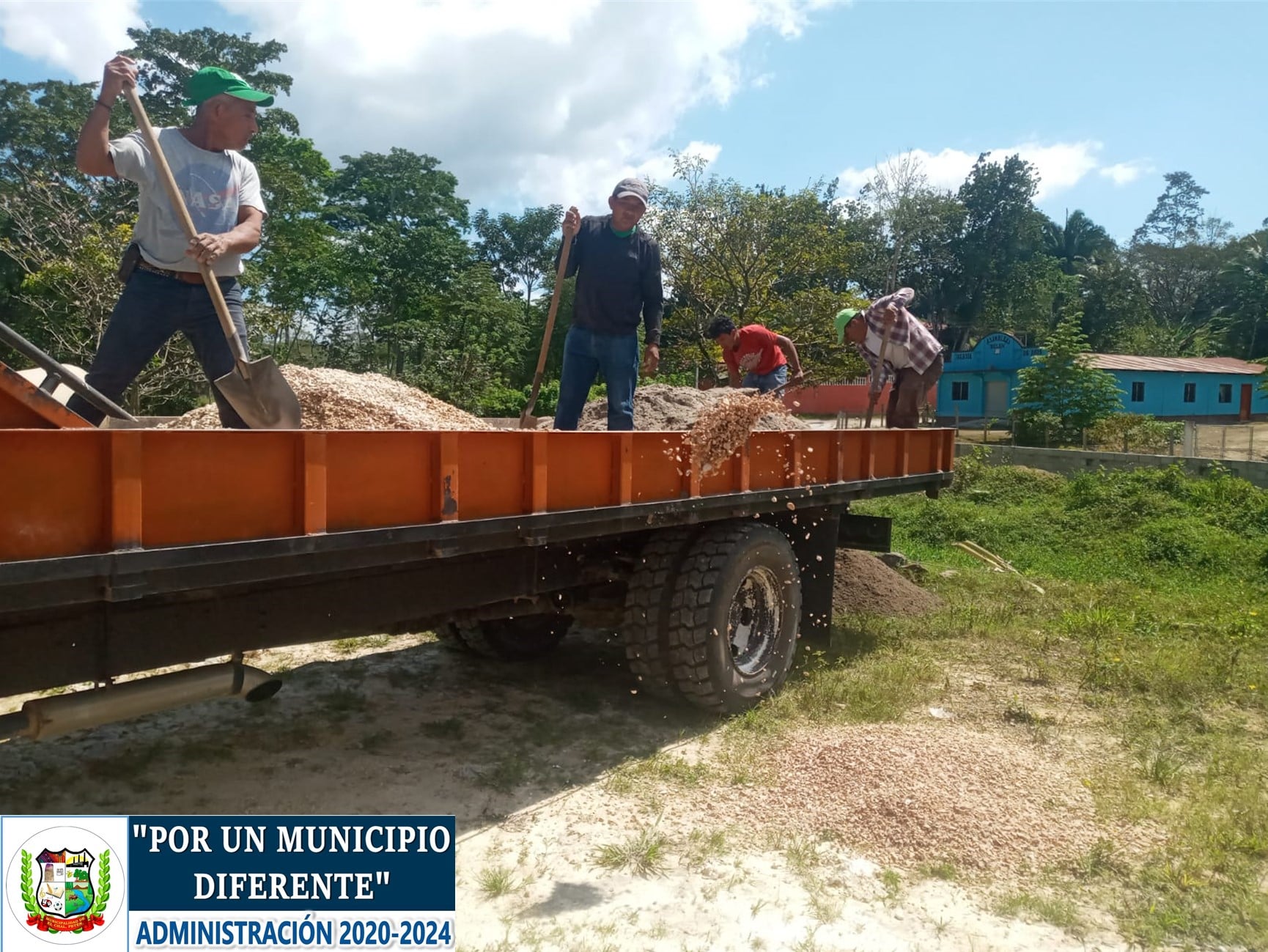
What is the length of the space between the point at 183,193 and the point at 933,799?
12.2 ft

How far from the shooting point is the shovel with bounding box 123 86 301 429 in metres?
3.26

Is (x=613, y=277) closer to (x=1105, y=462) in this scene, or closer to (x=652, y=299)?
(x=652, y=299)

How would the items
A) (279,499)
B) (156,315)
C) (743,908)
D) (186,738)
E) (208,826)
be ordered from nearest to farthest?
1. (279,499)
2. (743,908)
3. (208,826)
4. (156,315)
5. (186,738)

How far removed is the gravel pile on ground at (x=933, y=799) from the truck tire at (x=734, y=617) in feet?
1.59

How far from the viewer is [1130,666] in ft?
18.6

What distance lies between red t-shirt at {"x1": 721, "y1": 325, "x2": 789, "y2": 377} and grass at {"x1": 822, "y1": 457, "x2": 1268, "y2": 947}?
6.27 ft

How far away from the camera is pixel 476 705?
16.3 ft

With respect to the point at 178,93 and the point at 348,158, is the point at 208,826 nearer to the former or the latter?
the point at 178,93

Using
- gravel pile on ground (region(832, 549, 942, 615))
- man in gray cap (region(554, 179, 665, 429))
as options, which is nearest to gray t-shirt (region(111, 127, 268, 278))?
man in gray cap (region(554, 179, 665, 429))

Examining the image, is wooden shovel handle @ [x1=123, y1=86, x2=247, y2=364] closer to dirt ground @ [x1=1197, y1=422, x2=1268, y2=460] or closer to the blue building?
dirt ground @ [x1=1197, y1=422, x2=1268, y2=460]

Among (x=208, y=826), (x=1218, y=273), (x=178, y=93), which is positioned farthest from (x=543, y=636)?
(x=1218, y=273)

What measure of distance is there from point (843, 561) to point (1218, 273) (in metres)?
49.5

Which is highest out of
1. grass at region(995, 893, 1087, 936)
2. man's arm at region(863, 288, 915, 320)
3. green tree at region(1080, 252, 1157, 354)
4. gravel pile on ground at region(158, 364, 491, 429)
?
green tree at region(1080, 252, 1157, 354)

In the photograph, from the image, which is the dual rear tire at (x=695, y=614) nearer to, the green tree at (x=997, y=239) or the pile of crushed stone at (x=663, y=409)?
the pile of crushed stone at (x=663, y=409)
